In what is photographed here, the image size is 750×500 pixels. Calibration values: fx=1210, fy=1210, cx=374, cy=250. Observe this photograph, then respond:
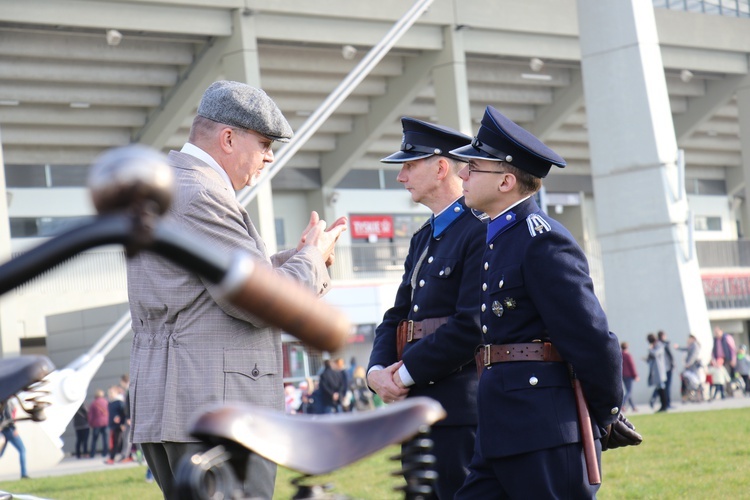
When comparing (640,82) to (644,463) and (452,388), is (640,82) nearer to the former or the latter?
(644,463)

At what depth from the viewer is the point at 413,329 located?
17.0ft

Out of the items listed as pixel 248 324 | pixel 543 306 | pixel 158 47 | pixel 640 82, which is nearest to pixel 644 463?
pixel 543 306

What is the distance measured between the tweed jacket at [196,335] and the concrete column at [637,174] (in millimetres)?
22075

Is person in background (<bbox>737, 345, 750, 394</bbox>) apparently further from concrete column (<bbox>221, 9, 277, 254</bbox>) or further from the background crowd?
concrete column (<bbox>221, 9, 277, 254</bbox>)

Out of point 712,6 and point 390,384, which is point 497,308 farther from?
point 712,6

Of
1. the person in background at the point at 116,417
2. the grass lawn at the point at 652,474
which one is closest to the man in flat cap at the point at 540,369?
the grass lawn at the point at 652,474

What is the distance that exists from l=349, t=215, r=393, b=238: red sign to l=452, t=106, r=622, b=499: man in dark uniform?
35.2m

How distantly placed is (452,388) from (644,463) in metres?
6.64

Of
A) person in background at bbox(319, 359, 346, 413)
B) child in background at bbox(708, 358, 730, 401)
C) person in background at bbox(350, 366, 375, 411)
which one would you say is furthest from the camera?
person in background at bbox(350, 366, 375, 411)

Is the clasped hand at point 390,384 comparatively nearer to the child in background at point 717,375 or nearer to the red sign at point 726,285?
the child in background at point 717,375

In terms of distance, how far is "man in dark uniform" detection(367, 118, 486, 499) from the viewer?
4875 millimetres

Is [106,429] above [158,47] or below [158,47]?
below

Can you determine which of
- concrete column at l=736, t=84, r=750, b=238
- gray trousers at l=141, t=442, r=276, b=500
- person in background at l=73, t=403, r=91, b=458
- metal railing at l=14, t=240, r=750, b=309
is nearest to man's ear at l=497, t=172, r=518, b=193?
gray trousers at l=141, t=442, r=276, b=500

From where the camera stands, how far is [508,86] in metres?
38.2
